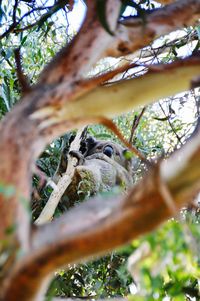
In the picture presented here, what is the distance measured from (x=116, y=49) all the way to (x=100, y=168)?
155 centimetres

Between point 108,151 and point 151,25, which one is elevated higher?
point 108,151

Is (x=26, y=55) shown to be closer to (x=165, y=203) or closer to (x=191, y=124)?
(x=191, y=124)

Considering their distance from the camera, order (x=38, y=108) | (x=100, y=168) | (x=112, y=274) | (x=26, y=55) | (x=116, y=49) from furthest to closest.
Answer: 1. (x=26, y=55)
2. (x=112, y=274)
3. (x=100, y=168)
4. (x=116, y=49)
5. (x=38, y=108)

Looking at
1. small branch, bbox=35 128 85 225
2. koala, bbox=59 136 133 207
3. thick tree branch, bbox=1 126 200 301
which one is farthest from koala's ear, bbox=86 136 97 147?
thick tree branch, bbox=1 126 200 301

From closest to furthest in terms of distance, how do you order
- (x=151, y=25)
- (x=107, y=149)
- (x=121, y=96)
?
(x=121, y=96) < (x=151, y=25) < (x=107, y=149)

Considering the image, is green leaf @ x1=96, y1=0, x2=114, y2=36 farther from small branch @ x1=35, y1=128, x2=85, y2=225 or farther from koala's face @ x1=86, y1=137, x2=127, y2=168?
koala's face @ x1=86, y1=137, x2=127, y2=168

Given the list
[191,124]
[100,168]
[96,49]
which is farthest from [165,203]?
[191,124]

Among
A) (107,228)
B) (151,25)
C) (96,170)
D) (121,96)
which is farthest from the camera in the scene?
(96,170)

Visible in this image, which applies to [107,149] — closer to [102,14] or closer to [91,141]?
[91,141]

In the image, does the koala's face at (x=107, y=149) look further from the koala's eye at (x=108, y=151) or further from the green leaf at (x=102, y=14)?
the green leaf at (x=102, y=14)

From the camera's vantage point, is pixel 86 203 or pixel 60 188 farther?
pixel 60 188

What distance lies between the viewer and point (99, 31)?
739 millimetres

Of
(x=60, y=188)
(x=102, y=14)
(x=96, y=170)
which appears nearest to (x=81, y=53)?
(x=102, y=14)

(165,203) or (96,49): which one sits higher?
(96,49)
